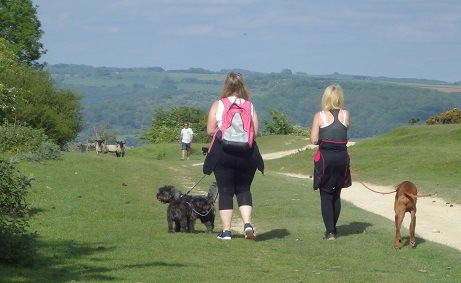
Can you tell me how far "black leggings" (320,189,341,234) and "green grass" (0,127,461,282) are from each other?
245 millimetres

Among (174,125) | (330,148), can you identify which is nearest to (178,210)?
(330,148)

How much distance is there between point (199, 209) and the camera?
14.5m

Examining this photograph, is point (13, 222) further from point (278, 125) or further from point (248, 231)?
point (278, 125)

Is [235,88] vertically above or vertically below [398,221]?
above

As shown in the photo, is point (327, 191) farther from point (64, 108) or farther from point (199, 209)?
point (64, 108)

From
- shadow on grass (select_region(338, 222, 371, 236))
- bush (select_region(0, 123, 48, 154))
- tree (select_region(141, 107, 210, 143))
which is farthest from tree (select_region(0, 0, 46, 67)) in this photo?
shadow on grass (select_region(338, 222, 371, 236))

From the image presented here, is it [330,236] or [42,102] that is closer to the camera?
[330,236]

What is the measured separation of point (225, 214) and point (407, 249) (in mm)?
2612

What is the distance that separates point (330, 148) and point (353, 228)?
2.17m

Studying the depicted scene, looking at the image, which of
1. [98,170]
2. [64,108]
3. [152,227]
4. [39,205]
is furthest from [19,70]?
[152,227]

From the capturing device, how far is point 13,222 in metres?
10.8

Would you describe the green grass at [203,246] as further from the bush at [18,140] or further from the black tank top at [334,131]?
the bush at [18,140]

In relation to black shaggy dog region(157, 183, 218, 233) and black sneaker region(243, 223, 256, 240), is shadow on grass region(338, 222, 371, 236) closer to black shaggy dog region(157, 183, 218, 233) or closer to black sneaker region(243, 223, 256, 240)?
black sneaker region(243, 223, 256, 240)

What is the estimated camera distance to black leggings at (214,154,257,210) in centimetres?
1320
